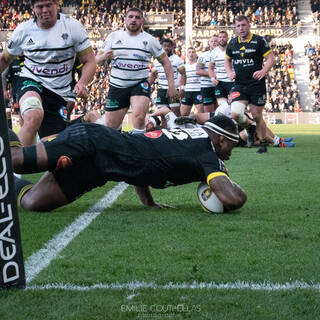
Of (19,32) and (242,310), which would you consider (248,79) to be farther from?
(242,310)

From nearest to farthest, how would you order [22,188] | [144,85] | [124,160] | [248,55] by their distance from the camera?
[124,160], [22,188], [144,85], [248,55]

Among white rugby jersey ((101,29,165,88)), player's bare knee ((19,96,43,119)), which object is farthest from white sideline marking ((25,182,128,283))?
white rugby jersey ((101,29,165,88))

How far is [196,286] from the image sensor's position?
9.64 feet

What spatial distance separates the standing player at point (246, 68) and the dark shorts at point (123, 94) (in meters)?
2.65

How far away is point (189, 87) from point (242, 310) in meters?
15.9

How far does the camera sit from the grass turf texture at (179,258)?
2604mm

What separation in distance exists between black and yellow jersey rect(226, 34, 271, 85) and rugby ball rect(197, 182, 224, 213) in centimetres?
699

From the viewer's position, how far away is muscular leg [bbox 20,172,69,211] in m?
5.11

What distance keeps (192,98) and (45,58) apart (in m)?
11.9

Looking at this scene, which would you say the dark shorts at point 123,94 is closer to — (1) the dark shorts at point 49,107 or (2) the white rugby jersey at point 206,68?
(1) the dark shorts at point 49,107

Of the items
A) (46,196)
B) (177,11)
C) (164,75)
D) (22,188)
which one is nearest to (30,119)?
(22,188)

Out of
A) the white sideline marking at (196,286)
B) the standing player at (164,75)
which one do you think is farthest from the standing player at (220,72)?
the white sideline marking at (196,286)

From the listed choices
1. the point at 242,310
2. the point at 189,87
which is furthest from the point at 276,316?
the point at 189,87

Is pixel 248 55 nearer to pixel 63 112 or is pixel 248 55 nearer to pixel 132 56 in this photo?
pixel 132 56
